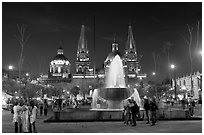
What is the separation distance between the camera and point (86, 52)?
161 m

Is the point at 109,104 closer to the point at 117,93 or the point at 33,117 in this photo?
the point at 117,93

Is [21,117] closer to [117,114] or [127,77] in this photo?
[117,114]

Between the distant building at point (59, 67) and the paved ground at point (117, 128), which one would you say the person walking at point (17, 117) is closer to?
the paved ground at point (117, 128)

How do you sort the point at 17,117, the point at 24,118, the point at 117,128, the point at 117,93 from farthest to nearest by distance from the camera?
the point at 117,93, the point at 117,128, the point at 24,118, the point at 17,117

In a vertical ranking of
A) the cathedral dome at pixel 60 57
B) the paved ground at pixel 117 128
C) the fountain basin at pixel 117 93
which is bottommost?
the paved ground at pixel 117 128

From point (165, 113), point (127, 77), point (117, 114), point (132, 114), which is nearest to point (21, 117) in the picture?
point (132, 114)

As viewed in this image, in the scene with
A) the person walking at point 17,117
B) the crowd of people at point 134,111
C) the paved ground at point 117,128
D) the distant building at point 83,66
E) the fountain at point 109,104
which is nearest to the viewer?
the person walking at point 17,117

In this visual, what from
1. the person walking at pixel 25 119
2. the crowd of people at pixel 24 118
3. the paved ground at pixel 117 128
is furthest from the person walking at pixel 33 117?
the paved ground at pixel 117 128

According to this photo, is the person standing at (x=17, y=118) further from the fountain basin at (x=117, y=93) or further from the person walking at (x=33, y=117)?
the fountain basin at (x=117, y=93)

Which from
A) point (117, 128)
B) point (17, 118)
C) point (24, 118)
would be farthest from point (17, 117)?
point (117, 128)

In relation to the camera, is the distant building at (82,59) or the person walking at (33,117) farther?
the distant building at (82,59)

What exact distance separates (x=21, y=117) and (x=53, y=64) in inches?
5869

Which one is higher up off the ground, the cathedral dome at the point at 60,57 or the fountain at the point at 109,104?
the cathedral dome at the point at 60,57

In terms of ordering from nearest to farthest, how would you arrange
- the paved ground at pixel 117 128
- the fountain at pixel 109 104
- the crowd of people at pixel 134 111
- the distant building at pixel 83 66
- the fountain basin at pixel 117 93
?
the paved ground at pixel 117 128
the crowd of people at pixel 134 111
the fountain at pixel 109 104
the fountain basin at pixel 117 93
the distant building at pixel 83 66
